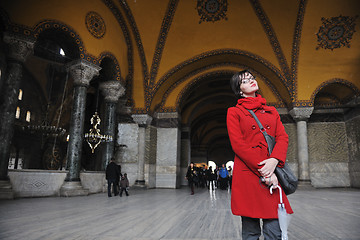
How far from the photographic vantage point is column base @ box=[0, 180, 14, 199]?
6.47m

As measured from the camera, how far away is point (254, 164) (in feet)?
4.69

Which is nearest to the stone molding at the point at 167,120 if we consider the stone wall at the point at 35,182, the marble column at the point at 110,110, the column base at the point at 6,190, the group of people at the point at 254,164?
the marble column at the point at 110,110

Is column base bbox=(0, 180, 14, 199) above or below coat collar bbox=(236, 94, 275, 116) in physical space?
below

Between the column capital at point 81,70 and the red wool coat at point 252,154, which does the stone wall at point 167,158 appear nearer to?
the column capital at point 81,70

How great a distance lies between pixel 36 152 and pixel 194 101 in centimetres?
1182

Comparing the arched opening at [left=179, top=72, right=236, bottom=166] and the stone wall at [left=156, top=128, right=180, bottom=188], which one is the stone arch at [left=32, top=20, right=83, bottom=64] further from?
the arched opening at [left=179, top=72, right=236, bottom=166]

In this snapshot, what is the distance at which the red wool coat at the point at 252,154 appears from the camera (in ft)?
4.65

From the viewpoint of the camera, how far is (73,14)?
8523 mm

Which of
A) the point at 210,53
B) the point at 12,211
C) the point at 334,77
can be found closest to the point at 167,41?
the point at 210,53

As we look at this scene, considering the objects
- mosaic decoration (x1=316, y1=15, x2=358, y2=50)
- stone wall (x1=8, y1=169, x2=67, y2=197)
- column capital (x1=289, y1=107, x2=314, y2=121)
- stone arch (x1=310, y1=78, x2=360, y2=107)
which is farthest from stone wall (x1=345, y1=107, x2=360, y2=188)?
stone wall (x1=8, y1=169, x2=67, y2=197)

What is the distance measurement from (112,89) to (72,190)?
176 inches

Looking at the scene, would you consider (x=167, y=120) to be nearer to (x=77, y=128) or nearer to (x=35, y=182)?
(x=77, y=128)

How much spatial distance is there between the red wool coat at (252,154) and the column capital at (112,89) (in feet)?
31.2

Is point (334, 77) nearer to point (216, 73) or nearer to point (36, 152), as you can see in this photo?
point (216, 73)
